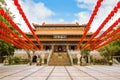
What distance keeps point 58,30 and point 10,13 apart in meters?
38.2

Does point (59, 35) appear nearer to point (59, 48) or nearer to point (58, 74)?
point (59, 48)

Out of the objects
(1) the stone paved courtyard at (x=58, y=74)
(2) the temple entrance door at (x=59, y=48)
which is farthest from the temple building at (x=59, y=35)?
(1) the stone paved courtyard at (x=58, y=74)

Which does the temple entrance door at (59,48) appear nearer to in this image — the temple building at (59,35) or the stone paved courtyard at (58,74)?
the temple building at (59,35)

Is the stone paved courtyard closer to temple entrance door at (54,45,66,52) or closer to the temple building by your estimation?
the temple building

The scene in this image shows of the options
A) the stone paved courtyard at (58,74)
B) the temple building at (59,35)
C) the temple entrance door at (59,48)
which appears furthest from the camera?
the temple entrance door at (59,48)

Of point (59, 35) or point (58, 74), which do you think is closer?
point (58, 74)

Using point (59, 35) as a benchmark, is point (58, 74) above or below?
below

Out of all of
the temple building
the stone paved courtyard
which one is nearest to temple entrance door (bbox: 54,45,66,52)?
the temple building

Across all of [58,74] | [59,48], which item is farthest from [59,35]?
[58,74]

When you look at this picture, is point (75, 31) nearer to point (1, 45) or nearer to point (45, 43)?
point (45, 43)

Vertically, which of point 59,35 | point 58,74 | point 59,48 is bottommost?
point 58,74

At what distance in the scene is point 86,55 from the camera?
3616cm

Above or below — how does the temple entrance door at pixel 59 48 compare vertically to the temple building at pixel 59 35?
below

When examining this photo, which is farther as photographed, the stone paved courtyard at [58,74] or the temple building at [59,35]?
the temple building at [59,35]
